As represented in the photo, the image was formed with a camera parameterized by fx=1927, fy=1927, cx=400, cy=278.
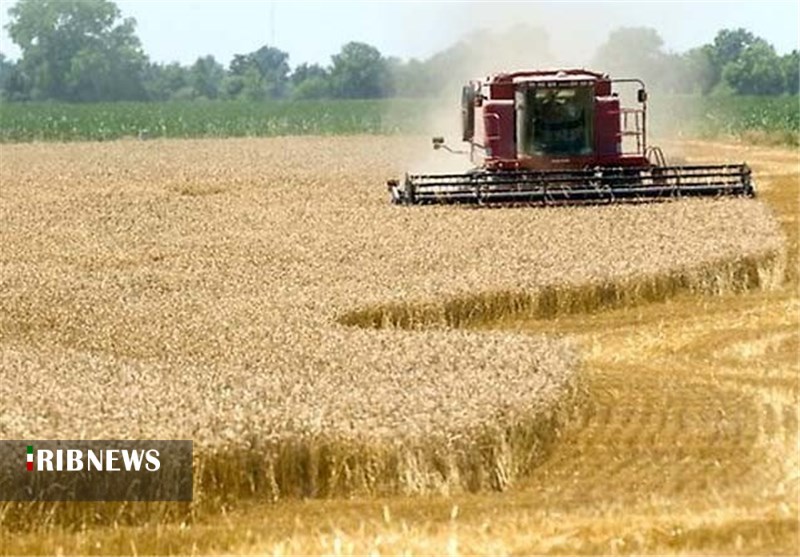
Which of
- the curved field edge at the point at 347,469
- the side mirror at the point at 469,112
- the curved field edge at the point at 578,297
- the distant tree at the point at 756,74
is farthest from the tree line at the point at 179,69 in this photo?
the curved field edge at the point at 347,469

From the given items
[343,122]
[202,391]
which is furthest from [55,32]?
[202,391]

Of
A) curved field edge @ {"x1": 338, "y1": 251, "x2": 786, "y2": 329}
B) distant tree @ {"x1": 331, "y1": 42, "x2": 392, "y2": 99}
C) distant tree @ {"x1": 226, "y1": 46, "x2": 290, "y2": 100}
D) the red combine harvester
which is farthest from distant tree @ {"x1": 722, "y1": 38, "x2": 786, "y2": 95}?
curved field edge @ {"x1": 338, "y1": 251, "x2": 786, "y2": 329}

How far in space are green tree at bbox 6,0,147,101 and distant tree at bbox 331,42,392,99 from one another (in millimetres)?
10986

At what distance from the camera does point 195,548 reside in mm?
9383

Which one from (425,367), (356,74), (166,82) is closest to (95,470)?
(425,367)

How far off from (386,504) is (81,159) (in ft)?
127

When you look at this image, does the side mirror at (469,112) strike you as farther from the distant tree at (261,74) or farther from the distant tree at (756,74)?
the distant tree at (261,74)

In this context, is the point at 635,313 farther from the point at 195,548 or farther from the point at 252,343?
the point at 195,548

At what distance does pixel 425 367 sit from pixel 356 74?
92.8 metres

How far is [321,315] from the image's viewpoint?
1627 centimetres

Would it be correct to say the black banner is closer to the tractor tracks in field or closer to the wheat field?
the wheat field

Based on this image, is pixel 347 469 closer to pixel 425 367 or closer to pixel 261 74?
pixel 425 367

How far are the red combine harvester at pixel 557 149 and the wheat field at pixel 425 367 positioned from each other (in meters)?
1.30

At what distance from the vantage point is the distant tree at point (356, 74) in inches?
4053
